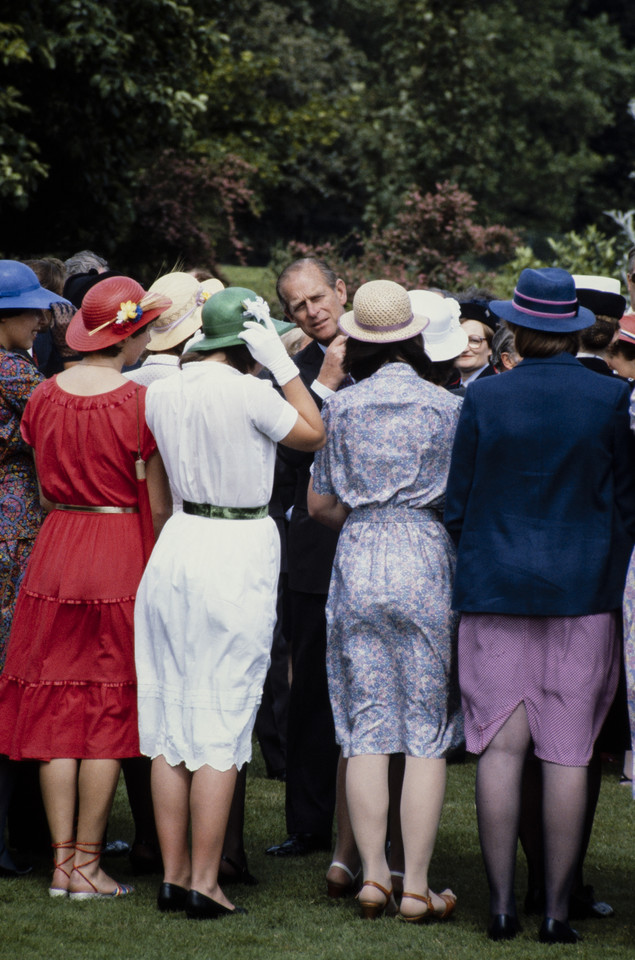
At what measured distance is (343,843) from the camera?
4.33 meters

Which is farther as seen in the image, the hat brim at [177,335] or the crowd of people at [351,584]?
the hat brim at [177,335]

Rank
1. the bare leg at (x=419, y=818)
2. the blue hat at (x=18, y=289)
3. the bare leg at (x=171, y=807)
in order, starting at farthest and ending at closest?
the blue hat at (x=18, y=289) < the bare leg at (x=171, y=807) < the bare leg at (x=419, y=818)

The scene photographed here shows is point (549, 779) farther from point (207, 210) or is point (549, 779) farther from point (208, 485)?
point (207, 210)

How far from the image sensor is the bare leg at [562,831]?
3770 mm

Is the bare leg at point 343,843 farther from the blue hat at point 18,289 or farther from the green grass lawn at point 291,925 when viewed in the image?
the blue hat at point 18,289

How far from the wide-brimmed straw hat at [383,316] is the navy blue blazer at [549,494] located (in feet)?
1.36

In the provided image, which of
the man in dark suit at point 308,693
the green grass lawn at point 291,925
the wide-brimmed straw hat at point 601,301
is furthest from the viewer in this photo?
the wide-brimmed straw hat at point 601,301

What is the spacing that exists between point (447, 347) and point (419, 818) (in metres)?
1.71

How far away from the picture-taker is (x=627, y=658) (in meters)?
3.74

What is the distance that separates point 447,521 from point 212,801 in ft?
3.96

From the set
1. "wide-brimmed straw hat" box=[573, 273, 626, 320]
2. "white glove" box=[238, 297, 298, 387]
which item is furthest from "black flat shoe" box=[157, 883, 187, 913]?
"wide-brimmed straw hat" box=[573, 273, 626, 320]

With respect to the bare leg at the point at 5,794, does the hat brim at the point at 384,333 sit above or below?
above

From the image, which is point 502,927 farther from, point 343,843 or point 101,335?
point 101,335

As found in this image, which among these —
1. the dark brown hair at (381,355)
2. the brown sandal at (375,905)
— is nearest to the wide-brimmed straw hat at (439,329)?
the dark brown hair at (381,355)
